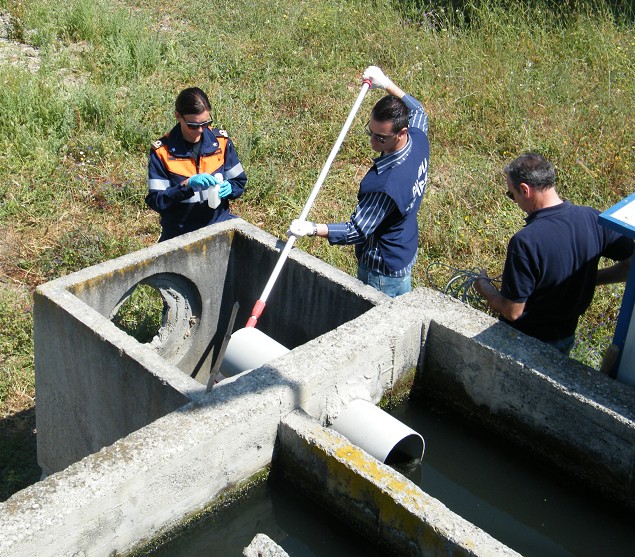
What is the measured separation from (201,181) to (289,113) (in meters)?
3.51

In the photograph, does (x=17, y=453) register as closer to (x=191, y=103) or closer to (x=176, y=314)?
(x=176, y=314)

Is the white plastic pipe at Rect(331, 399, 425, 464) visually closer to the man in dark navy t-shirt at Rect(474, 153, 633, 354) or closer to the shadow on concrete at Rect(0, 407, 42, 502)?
the man in dark navy t-shirt at Rect(474, 153, 633, 354)

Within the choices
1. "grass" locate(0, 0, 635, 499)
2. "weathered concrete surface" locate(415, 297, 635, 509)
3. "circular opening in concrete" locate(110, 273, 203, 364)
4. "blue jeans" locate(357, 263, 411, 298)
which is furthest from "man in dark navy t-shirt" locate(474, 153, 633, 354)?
"circular opening in concrete" locate(110, 273, 203, 364)

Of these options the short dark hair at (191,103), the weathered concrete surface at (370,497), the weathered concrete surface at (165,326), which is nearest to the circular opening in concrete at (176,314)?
the weathered concrete surface at (165,326)

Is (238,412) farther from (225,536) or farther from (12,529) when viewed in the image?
(12,529)

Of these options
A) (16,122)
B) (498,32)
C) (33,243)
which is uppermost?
(498,32)

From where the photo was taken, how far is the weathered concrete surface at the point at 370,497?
8.52 ft

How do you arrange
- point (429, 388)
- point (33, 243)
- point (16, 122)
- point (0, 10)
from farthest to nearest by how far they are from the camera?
point (0, 10) < point (16, 122) < point (33, 243) < point (429, 388)

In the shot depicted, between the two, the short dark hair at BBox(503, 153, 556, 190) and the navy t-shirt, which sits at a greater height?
the short dark hair at BBox(503, 153, 556, 190)

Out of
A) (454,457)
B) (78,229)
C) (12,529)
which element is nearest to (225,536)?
(12,529)

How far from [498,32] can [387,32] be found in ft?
3.64

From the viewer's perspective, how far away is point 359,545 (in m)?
2.87

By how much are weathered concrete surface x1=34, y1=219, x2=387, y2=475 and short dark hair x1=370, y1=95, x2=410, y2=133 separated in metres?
0.72

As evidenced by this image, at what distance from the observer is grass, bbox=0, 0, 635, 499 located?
19.7 feet
